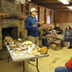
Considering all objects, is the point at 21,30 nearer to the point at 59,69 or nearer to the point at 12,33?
the point at 12,33

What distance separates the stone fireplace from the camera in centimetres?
429

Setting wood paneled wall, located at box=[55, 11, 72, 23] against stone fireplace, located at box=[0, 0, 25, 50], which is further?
wood paneled wall, located at box=[55, 11, 72, 23]

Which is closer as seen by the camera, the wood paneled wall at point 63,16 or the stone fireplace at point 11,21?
the stone fireplace at point 11,21

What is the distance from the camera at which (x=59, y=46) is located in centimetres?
544

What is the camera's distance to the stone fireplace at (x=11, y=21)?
14.1 ft

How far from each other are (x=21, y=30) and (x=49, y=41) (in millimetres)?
1491

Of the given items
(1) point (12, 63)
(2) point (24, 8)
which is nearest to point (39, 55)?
(1) point (12, 63)

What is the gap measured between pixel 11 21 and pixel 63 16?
8979 mm

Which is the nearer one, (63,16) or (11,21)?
(11,21)

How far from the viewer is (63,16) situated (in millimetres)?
12445

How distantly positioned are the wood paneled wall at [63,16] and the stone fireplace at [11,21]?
7.93 m

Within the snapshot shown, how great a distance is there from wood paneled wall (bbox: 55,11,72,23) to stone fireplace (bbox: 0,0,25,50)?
26.0 feet

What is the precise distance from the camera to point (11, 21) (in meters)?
4.71

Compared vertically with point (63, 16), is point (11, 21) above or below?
below
